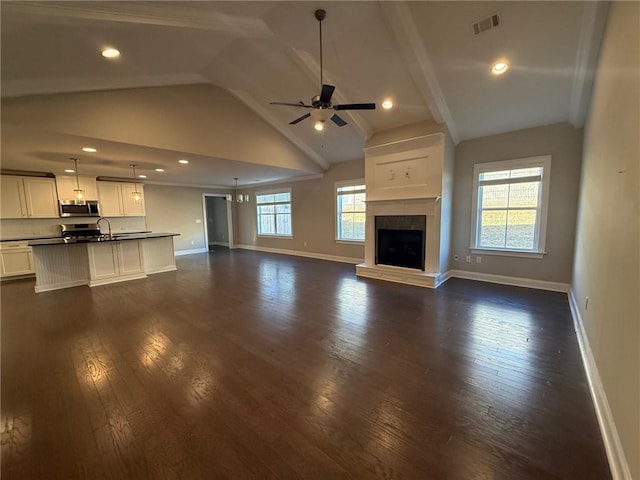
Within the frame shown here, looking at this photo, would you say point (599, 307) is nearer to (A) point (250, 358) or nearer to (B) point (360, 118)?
(A) point (250, 358)

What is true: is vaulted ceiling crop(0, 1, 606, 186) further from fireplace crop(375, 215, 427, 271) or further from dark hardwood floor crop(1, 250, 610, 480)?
dark hardwood floor crop(1, 250, 610, 480)

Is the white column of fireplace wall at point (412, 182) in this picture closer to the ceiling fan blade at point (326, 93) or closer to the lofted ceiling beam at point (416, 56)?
the lofted ceiling beam at point (416, 56)

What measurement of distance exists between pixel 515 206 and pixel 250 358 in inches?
203

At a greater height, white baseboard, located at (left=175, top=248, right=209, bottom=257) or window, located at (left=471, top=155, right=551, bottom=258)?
window, located at (left=471, top=155, right=551, bottom=258)

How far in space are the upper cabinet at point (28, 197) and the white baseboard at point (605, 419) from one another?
31.7ft

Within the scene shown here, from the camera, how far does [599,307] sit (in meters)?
2.14

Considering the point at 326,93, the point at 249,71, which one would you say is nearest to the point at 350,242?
the point at 249,71

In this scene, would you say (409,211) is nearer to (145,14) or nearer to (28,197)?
(145,14)

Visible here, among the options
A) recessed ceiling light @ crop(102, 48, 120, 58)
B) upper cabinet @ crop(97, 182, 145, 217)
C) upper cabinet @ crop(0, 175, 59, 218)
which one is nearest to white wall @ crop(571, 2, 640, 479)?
recessed ceiling light @ crop(102, 48, 120, 58)

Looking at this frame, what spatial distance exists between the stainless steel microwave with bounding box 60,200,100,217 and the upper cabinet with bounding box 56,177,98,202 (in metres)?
0.13

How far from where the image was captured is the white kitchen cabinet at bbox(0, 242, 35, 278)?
5637 millimetres

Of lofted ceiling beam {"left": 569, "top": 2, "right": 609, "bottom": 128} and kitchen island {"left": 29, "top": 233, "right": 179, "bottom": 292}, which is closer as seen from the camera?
lofted ceiling beam {"left": 569, "top": 2, "right": 609, "bottom": 128}

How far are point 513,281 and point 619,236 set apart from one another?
3633 mm

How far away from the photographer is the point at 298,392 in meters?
2.05
